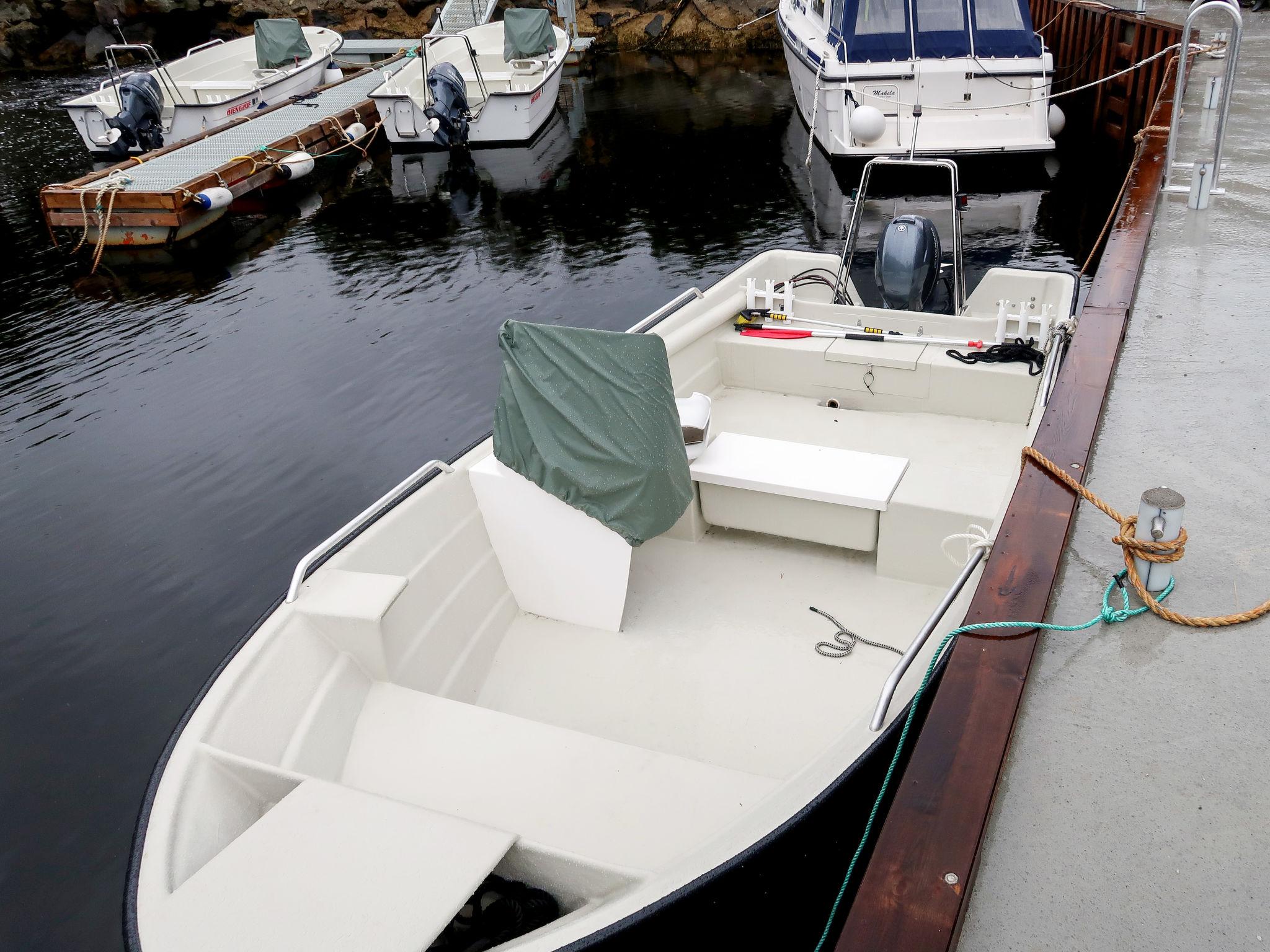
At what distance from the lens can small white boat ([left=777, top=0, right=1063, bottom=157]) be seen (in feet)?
40.4

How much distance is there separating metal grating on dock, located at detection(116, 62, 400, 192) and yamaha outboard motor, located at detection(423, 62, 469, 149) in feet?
7.37

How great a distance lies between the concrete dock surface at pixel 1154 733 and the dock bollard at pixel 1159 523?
0.12 meters

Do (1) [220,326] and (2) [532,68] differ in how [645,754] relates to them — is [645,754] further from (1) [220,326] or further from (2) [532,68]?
(2) [532,68]

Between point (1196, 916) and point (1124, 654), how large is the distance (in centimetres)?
79

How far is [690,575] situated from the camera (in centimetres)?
467

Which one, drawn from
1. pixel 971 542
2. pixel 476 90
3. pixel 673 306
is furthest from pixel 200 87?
pixel 971 542

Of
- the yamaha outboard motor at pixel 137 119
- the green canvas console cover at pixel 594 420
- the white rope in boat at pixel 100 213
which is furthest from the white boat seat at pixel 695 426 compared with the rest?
the yamaha outboard motor at pixel 137 119

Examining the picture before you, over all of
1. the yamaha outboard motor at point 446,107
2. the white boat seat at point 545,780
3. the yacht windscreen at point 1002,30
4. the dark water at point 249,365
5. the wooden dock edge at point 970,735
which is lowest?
the dark water at point 249,365

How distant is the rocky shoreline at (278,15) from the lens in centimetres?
2398

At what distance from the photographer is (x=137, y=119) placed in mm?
15656

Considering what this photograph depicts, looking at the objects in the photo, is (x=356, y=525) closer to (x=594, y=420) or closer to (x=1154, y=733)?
(x=594, y=420)

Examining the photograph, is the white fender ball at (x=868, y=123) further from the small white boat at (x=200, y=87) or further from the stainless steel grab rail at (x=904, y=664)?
→ the stainless steel grab rail at (x=904, y=664)

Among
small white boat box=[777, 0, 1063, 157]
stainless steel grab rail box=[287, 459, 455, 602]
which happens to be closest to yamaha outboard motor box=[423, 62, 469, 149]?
small white boat box=[777, 0, 1063, 157]

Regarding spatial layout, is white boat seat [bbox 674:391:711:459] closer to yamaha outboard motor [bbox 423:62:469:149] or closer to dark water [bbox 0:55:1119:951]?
dark water [bbox 0:55:1119:951]
